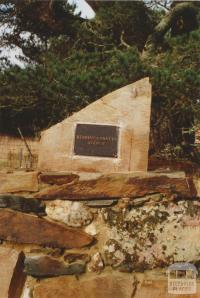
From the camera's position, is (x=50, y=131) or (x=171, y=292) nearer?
(x=171, y=292)

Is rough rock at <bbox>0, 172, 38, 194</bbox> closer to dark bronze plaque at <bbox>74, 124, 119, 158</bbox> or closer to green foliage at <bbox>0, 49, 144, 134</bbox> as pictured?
dark bronze plaque at <bbox>74, 124, 119, 158</bbox>

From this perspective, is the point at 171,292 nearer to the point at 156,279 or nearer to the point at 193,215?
the point at 156,279

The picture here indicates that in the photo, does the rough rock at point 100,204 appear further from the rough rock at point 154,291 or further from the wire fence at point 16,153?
the wire fence at point 16,153

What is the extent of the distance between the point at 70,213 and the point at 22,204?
0.25 metres

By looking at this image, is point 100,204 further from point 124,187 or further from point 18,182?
point 18,182

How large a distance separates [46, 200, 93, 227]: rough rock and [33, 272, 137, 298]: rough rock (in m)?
0.28

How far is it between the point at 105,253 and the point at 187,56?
5.21 m

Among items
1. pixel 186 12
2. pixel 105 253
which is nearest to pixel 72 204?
pixel 105 253

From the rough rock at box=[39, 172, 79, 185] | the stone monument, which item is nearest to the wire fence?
the stone monument

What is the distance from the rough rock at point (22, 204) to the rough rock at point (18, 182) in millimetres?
62

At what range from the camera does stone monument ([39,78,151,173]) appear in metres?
2.58

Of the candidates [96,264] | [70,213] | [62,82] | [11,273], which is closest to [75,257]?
[96,264]

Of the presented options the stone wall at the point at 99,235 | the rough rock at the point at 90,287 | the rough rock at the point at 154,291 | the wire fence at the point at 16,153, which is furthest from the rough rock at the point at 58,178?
the wire fence at the point at 16,153

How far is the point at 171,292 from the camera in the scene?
7.55 feet
